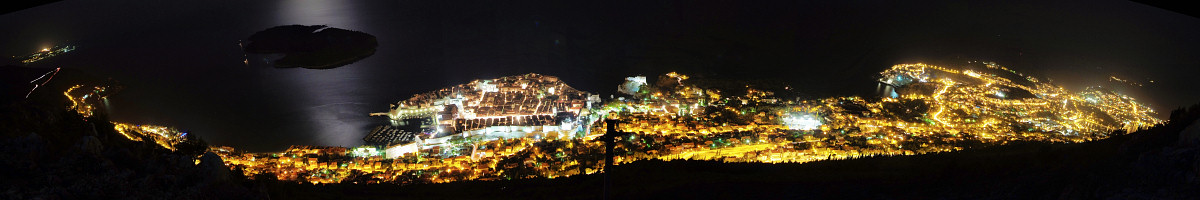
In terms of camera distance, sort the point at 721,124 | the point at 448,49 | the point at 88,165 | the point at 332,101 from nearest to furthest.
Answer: the point at 88,165, the point at 721,124, the point at 332,101, the point at 448,49

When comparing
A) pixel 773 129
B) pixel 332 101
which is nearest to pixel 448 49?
pixel 332 101

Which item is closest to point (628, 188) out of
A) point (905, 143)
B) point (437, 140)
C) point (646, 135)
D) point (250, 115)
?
point (646, 135)

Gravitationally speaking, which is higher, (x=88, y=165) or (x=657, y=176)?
(x=88, y=165)

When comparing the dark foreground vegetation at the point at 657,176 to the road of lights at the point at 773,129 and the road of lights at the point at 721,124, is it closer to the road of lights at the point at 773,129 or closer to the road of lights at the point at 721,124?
the road of lights at the point at 773,129

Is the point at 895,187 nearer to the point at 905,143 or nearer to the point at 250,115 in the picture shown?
the point at 905,143

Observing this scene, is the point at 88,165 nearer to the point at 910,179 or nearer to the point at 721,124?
the point at 910,179

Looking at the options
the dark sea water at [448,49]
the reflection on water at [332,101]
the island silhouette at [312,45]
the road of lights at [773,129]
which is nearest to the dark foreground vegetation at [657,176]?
the road of lights at [773,129]

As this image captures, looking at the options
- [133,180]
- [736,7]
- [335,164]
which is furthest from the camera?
[736,7]
